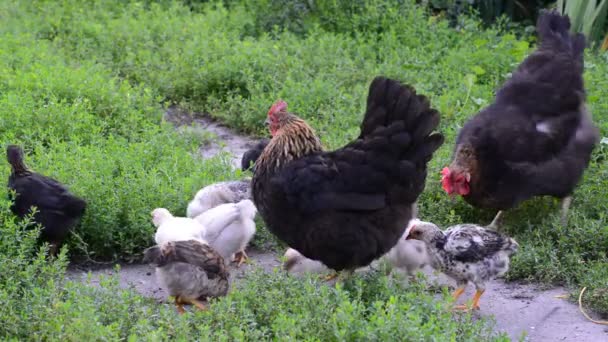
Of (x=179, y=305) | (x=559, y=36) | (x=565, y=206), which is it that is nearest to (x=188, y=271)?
(x=179, y=305)

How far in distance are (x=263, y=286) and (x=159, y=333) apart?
0.93m

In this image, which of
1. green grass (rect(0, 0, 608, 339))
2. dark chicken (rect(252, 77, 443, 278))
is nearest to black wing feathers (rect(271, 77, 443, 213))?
dark chicken (rect(252, 77, 443, 278))

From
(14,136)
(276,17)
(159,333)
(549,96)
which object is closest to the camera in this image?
(159,333)

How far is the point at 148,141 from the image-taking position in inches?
326

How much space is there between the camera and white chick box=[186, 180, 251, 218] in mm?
6922

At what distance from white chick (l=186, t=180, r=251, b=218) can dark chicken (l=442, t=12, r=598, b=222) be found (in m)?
1.58

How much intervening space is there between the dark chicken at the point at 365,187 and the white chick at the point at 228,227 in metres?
0.62

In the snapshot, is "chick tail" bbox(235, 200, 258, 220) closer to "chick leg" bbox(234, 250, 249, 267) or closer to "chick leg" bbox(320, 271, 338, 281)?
"chick leg" bbox(234, 250, 249, 267)

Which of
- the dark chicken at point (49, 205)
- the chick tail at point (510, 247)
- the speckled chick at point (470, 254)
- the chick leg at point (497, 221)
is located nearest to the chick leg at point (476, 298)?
the speckled chick at point (470, 254)

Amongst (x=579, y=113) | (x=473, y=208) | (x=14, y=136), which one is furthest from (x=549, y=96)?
(x=14, y=136)

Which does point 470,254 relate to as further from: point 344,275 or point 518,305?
point 344,275

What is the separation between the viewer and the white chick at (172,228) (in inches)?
242

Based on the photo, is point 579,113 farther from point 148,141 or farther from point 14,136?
point 14,136

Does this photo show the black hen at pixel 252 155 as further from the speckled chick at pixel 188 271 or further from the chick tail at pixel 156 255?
the chick tail at pixel 156 255
